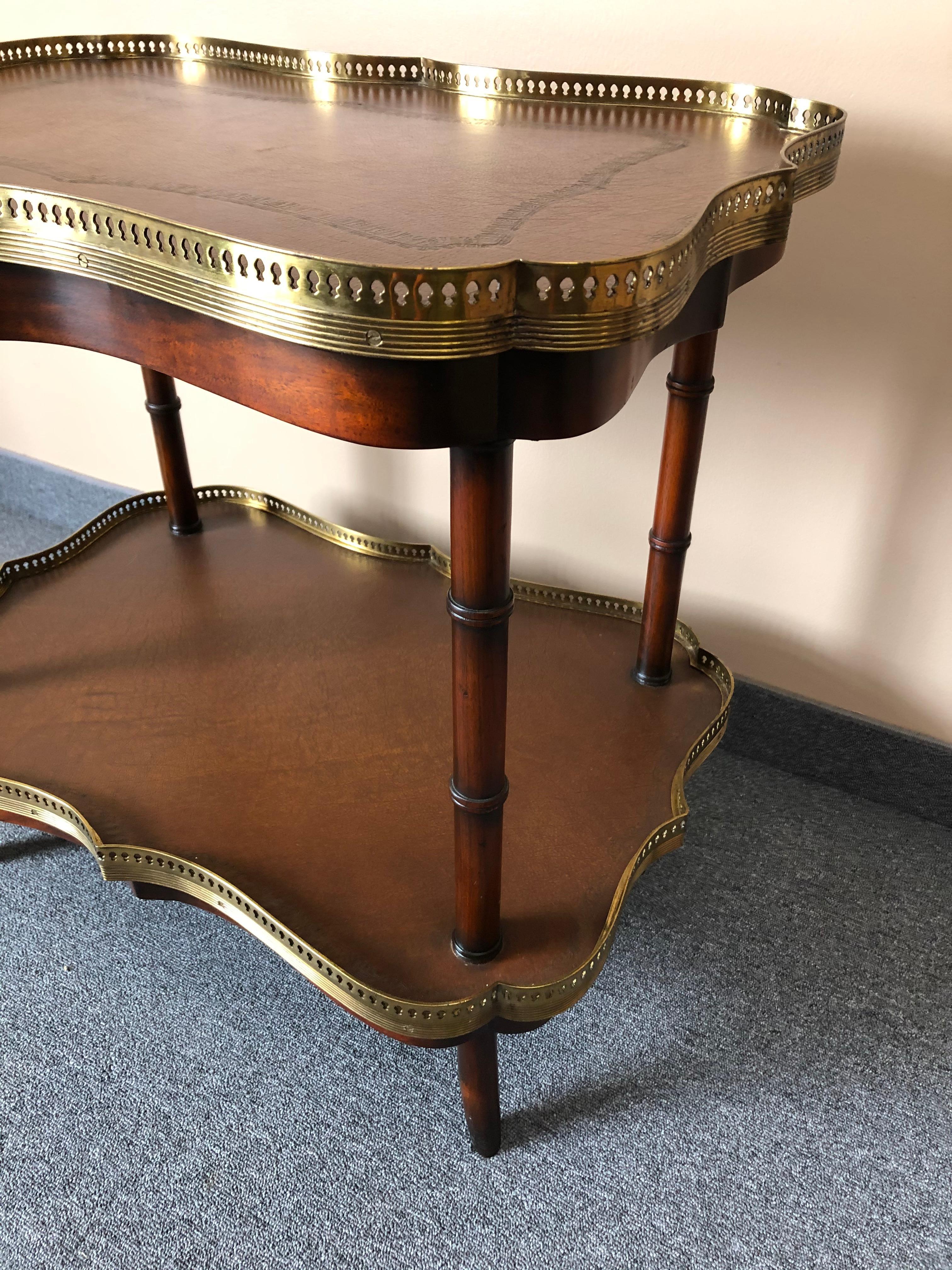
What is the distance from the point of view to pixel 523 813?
102 centimetres

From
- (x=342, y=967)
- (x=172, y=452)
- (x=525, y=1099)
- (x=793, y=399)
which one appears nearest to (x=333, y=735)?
(x=342, y=967)

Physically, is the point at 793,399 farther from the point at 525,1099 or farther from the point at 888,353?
the point at 525,1099

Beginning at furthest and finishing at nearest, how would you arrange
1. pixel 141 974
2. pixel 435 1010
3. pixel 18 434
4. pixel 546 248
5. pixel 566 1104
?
pixel 18 434, pixel 141 974, pixel 566 1104, pixel 435 1010, pixel 546 248

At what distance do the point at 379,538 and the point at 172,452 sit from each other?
0.32 m

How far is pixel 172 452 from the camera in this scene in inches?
55.2

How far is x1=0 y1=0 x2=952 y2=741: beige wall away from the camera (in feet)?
3.33

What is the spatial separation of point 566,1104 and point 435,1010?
0.25 metres

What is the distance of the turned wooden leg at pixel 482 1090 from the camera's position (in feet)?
2.89

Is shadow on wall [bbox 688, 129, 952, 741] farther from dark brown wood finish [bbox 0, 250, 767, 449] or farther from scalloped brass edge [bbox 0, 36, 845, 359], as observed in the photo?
dark brown wood finish [bbox 0, 250, 767, 449]

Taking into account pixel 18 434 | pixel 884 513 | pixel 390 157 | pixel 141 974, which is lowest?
pixel 141 974

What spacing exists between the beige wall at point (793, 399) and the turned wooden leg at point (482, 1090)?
684mm

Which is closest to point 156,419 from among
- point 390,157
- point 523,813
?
point 390,157

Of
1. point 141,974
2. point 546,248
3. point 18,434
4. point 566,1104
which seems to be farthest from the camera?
point 18,434

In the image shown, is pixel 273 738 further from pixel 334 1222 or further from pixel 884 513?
pixel 884 513
